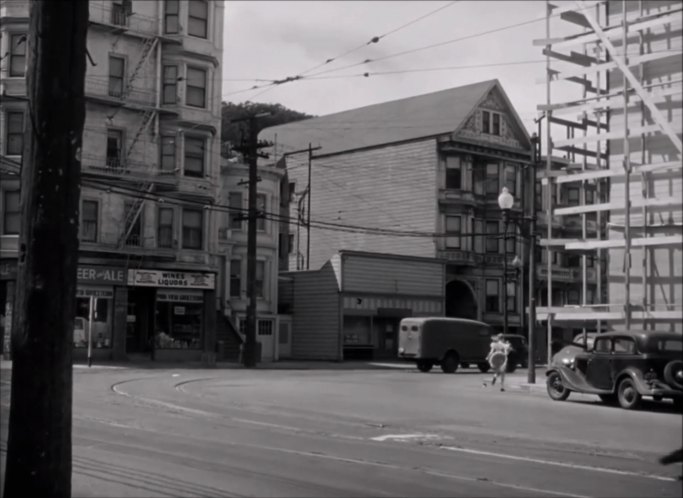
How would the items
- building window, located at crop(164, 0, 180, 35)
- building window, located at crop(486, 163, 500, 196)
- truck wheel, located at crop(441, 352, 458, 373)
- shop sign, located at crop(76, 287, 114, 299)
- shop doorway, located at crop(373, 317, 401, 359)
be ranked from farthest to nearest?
truck wheel, located at crop(441, 352, 458, 373), shop sign, located at crop(76, 287, 114, 299), shop doorway, located at crop(373, 317, 401, 359), building window, located at crop(486, 163, 500, 196), building window, located at crop(164, 0, 180, 35)

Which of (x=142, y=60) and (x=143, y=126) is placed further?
(x=143, y=126)

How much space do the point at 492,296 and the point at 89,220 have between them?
9.11ft

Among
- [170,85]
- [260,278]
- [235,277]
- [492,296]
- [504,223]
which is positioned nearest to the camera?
[504,223]

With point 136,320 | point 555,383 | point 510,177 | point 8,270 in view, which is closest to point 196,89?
point 8,270

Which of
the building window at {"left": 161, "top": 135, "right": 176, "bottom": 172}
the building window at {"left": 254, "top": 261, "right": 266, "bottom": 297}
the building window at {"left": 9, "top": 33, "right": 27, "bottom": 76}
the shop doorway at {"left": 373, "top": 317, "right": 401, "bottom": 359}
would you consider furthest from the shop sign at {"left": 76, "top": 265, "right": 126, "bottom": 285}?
the building window at {"left": 254, "top": 261, "right": 266, "bottom": 297}

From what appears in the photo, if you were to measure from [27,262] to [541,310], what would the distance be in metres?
1.75

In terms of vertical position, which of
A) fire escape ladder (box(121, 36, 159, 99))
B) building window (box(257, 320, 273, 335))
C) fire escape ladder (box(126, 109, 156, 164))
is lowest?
building window (box(257, 320, 273, 335))

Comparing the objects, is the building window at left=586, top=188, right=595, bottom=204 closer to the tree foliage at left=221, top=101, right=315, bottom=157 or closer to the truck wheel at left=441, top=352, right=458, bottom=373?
the tree foliage at left=221, top=101, right=315, bottom=157

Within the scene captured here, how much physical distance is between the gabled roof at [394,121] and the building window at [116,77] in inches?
27.3

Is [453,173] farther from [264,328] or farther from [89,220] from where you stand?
[264,328]

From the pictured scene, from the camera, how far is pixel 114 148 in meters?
4.34

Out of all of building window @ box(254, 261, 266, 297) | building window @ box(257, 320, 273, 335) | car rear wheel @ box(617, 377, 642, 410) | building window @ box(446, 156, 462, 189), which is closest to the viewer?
car rear wheel @ box(617, 377, 642, 410)

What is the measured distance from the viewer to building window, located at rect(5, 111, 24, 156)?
3.23 meters

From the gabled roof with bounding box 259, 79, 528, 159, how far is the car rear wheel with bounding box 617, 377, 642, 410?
62 cm
